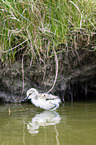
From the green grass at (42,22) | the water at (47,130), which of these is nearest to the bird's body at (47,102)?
the water at (47,130)

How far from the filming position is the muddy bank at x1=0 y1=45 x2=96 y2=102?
14.5 ft

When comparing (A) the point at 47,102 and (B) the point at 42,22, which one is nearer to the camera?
(A) the point at 47,102

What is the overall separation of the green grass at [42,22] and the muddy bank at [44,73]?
32 cm

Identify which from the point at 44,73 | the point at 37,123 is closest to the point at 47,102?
the point at 44,73

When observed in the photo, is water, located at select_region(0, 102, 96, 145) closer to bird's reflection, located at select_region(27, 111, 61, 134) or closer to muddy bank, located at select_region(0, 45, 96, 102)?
bird's reflection, located at select_region(27, 111, 61, 134)

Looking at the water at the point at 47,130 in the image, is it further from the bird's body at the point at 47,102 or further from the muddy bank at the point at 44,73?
the muddy bank at the point at 44,73

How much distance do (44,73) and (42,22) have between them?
973 millimetres

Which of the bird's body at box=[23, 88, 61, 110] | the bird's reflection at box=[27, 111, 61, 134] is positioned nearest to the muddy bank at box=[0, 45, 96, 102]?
the bird's body at box=[23, 88, 61, 110]

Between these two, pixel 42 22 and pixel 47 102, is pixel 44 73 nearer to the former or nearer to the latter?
pixel 47 102

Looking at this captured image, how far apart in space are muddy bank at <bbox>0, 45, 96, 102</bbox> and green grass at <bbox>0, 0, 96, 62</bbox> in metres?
0.32

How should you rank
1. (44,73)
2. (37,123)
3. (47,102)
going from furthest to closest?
(44,73)
(47,102)
(37,123)

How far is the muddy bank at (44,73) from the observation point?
4.41 metres

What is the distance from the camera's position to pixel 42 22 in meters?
3.91

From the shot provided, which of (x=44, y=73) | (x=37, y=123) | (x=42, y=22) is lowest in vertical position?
(x=37, y=123)
